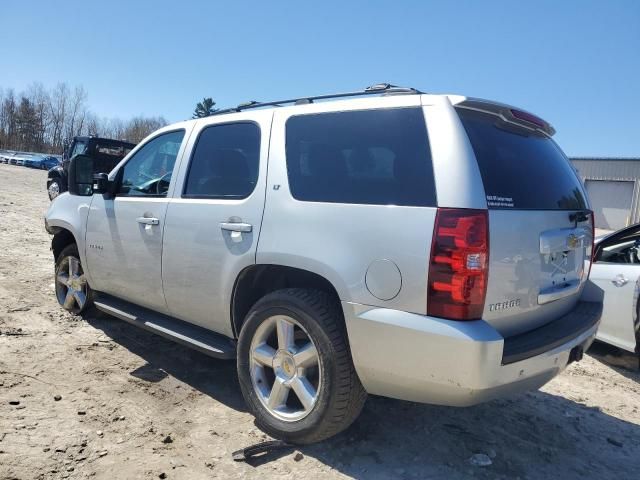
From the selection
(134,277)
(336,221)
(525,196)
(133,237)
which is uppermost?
(525,196)

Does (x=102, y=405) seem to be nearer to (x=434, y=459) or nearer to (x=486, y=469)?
(x=434, y=459)

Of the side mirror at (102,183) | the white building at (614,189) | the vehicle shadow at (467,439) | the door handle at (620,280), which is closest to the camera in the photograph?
the vehicle shadow at (467,439)

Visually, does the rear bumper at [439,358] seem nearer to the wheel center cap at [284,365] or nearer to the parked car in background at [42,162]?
the wheel center cap at [284,365]

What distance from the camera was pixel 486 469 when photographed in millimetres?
2766

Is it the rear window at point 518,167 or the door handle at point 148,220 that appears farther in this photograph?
the door handle at point 148,220

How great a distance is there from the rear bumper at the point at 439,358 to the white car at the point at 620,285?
240 cm

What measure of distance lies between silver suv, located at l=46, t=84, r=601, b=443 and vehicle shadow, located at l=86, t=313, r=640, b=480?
333mm

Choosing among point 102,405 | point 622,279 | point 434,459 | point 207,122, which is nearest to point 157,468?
point 102,405

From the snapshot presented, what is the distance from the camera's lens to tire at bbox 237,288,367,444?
263 centimetres

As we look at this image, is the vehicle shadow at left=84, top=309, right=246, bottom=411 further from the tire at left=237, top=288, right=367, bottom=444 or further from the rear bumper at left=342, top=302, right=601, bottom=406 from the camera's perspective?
the rear bumper at left=342, top=302, right=601, bottom=406

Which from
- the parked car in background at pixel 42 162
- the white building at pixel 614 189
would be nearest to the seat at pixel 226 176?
the white building at pixel 614 189

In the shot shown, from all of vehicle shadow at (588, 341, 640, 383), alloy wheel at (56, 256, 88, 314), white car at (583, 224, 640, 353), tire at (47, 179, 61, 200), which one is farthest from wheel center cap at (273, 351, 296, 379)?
tire at (47, 179, 61, 200)

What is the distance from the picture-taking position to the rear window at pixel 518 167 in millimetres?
2455

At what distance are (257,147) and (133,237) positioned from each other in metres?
1.40
